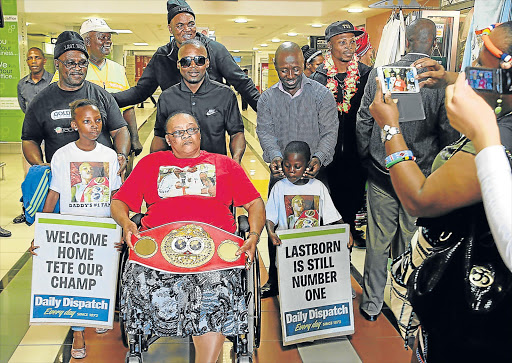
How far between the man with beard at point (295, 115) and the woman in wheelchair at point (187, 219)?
660mm

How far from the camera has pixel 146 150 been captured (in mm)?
10719

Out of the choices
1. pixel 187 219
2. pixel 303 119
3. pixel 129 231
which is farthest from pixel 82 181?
pixel 303 119

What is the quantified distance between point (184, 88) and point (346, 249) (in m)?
1.40

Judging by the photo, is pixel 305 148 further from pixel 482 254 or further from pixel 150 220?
pixel 482 254

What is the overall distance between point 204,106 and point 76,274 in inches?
49.3

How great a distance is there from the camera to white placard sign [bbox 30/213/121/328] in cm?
305

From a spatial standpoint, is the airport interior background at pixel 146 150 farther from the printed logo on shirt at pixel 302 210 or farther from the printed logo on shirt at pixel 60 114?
the printed logo on shirt at pixel 60 114

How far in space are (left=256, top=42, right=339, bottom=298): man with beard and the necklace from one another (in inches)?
17.7

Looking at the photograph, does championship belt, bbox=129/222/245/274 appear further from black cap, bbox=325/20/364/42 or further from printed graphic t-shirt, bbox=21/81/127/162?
black cap, bbox=325/20/364/42

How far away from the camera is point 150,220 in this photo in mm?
2791

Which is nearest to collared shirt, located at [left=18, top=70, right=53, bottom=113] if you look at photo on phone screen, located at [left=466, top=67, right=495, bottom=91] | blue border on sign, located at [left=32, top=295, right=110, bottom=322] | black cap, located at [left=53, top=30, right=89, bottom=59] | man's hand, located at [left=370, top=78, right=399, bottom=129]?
black cap, located at [left=53, top=30, right=89, bottom=59]

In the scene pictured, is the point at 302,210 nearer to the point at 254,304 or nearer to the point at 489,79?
the point at 254,304

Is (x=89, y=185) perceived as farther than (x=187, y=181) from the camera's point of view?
Yes

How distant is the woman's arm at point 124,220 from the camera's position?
8.79 feet
